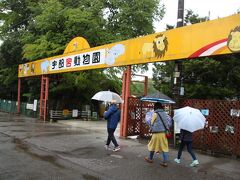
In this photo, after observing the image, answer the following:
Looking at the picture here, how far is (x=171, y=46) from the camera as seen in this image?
1186 centimetres

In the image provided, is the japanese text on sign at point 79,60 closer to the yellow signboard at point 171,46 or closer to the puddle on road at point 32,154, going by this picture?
the yellow signboard at point 171,46

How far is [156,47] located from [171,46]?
79cm

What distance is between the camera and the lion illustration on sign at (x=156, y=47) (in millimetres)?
12180

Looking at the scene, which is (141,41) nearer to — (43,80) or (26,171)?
(26,171)

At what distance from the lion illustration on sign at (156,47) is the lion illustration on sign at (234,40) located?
2762 millimetres

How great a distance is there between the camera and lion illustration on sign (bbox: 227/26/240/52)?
952cm

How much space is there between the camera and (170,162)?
9062 millimetres

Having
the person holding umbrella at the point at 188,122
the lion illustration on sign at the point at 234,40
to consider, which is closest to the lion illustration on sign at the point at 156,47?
the lion illustration on sign at the point at 234,40

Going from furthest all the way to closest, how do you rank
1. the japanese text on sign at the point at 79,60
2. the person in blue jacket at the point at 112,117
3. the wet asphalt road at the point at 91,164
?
the japanese text on sign at the point at 79,60
the person in blue jacket at the point at 112,117
the wet asphalt road at the point at 91,164

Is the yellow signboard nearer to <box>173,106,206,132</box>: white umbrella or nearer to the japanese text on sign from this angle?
the japanese text on sign

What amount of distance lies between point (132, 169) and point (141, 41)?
667cm

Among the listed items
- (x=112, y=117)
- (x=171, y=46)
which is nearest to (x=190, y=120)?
(x=112, y=117)

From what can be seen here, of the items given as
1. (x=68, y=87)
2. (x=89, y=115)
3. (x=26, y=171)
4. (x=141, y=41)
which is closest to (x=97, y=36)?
(x=68, y=87)

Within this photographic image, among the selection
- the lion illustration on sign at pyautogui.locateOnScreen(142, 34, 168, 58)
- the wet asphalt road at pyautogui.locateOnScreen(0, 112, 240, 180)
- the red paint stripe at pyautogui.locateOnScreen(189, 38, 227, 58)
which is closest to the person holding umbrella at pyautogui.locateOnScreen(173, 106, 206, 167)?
the wet asphalt road at pyautogui.locateOnScreen(0, 112, 240, 180)
